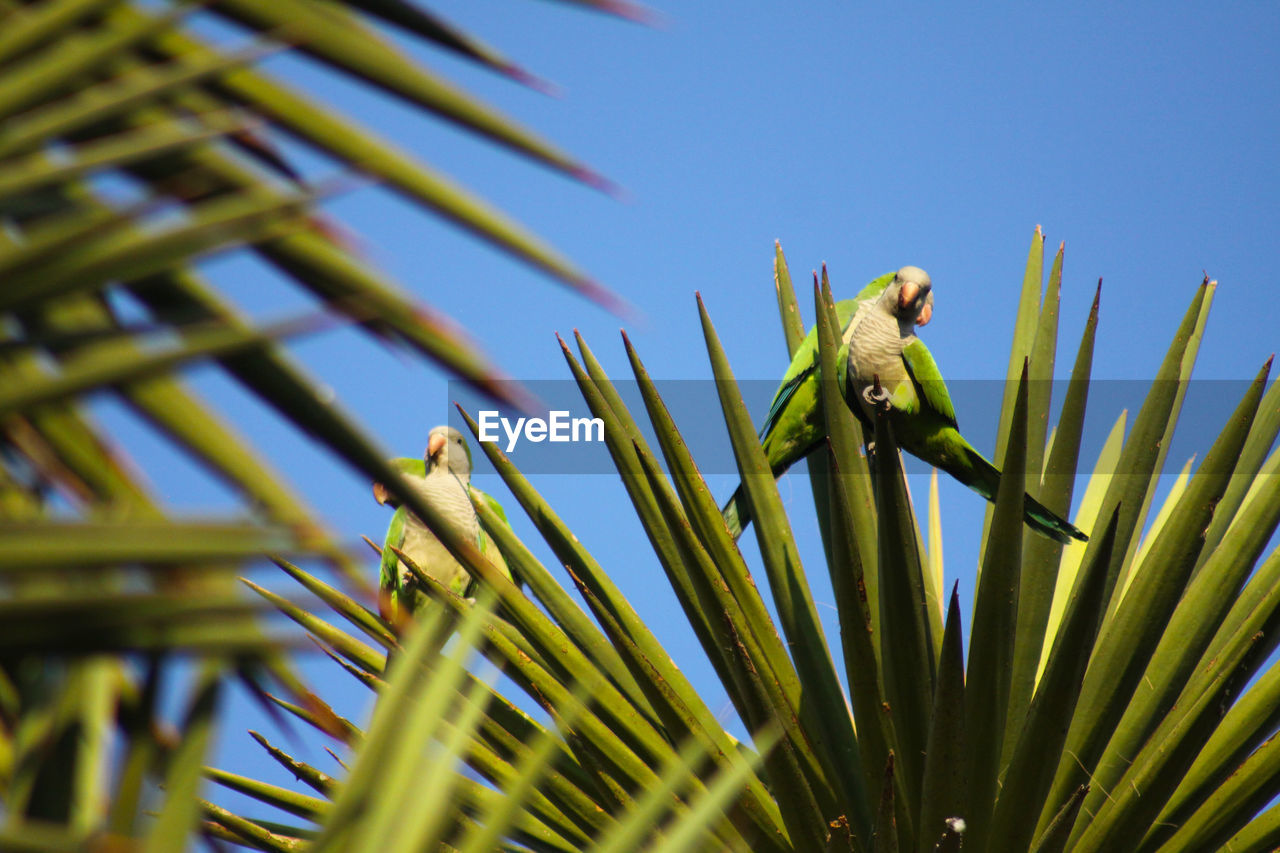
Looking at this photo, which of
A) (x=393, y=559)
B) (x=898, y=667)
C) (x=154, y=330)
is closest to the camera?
(x=154, y=330)

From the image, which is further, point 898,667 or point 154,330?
point 898,667

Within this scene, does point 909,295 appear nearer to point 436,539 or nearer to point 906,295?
point 906,295

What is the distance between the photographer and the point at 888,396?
2619mm

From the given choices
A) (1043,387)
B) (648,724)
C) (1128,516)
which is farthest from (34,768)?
(1043,387)

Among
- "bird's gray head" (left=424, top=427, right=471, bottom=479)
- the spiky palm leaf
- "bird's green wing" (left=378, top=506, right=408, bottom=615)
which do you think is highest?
"bird's gray head" (left=424, top=427, right=471, bottom=479)

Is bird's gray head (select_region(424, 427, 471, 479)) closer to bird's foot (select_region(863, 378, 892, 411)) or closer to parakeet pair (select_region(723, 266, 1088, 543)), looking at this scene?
parakeet pair (select_region(723, 266, 1088, 543))

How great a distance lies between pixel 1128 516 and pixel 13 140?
232cm

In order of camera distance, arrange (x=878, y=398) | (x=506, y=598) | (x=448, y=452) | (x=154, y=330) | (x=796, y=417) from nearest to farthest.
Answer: (x=154, y=330)
(x=506, y=598)
(x=878, y=398)
(x=796, y=417)
(x=448, y=452)

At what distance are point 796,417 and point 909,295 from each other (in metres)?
0.43

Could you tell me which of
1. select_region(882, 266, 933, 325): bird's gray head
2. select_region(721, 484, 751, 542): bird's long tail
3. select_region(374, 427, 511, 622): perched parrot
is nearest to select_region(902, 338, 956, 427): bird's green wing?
select_region(882, 266, 933, 325): bird's gray head

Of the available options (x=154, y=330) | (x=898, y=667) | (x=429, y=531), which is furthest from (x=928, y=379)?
(x=154, y=330)

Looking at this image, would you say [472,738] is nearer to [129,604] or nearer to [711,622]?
[711,622]

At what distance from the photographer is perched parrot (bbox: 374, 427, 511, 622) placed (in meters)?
4.06

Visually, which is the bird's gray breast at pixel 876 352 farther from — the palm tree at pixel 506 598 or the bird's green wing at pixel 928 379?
the palm tree at pixel 506 598
